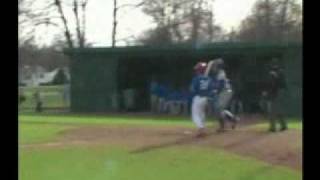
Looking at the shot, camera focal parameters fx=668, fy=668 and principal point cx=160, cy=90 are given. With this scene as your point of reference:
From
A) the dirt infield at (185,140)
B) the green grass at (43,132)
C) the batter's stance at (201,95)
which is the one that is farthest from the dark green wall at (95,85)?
the batter's stance at (201,95)

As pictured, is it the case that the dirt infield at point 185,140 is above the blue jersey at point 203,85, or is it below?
below

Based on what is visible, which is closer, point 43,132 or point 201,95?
point 201,95

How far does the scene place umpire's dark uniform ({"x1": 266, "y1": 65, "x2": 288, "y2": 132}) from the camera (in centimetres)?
920

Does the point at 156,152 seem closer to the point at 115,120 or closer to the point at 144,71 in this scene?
the point at 115,120

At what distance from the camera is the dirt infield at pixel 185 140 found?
700cm

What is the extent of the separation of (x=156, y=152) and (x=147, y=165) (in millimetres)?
837

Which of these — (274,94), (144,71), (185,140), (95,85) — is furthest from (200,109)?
(95,85)

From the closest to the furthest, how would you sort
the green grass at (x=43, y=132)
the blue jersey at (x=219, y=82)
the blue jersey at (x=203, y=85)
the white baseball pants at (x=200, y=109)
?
the green grass at (x=43, y=132)
the blue jersey at (x=203, y=85)
the white baseball pants at (x=200, y=109)
the blue jersey at (x=219, y=82)

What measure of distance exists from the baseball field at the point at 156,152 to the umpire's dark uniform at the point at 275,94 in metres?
0.20

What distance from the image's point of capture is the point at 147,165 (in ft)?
21.1

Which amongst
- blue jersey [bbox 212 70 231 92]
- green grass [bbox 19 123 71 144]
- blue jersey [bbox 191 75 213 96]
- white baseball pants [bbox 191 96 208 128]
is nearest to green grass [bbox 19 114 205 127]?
green grass [bbox 19 123 71 144]

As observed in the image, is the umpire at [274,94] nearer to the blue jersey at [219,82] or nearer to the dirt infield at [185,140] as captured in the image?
the dirt infield at [185,140]
